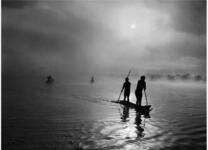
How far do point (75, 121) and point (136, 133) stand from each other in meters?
4.21

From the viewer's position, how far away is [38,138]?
30.3 feet

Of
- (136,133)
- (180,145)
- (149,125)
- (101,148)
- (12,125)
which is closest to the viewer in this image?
(101,148)

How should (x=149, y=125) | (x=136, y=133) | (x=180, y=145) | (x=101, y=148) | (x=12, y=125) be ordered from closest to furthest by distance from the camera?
(x=101, y=148) → (x=180, y=145) → (x=136, y=133) → (x=12, y=125) → (x=149, y=125)

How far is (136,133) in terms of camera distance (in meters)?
10.3

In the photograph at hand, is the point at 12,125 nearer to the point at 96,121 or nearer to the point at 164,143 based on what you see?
the point at 96,121

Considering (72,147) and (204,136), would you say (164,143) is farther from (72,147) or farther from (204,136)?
(72,147)

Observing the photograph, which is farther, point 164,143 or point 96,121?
point 96,121

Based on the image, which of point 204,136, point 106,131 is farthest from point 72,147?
point 204,136

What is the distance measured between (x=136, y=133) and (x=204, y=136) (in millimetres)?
3341

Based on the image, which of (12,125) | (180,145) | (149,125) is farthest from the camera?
(149,125)

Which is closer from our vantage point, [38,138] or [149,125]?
[38,138]

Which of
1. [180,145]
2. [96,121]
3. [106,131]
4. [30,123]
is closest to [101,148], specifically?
[106,131]

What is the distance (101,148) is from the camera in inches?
320

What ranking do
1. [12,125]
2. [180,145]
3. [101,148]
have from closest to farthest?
[101,148], [180,145], [12,125]
